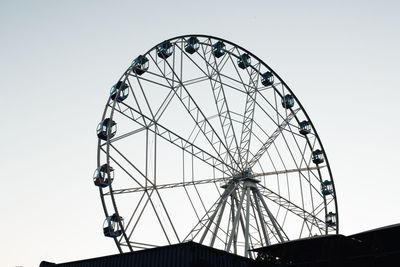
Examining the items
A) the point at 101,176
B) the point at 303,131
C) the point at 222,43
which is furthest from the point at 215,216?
the point at 222,43

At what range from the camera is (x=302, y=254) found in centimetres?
2103

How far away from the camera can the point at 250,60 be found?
110ft

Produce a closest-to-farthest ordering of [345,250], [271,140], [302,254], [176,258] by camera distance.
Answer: [345,250]
[176,258]
[302,254]
[271,140]

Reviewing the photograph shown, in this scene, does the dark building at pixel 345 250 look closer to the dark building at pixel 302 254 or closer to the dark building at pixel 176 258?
the dark building at pixel 302 254

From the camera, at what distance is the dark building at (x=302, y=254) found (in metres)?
19.6

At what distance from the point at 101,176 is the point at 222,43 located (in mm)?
13363

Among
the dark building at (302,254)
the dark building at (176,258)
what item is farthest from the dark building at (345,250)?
the dark building at (176,258)

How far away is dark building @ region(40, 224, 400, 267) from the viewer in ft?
64.3

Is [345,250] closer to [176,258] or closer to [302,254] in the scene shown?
[302,254]

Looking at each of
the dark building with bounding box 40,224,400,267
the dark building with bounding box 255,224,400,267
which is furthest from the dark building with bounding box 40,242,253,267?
the dark building with bounding box 255,224,400,267

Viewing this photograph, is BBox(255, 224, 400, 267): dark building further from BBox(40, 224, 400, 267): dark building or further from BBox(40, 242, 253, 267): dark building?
BBox(40, 242, 253, 267): dark building

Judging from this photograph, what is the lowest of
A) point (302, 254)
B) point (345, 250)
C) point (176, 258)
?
point (345, 250)

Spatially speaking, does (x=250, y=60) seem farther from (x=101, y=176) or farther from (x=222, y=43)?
(x=101, y=176)

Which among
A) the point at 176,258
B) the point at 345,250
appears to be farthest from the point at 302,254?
the point at 176,258
